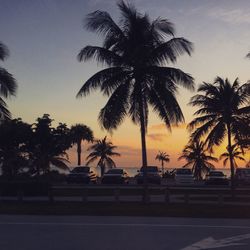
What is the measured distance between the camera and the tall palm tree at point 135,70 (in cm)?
2598

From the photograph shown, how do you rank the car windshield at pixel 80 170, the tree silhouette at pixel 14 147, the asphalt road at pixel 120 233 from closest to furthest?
the asphalt road at pixel 120 233
the tree silhouette at pixel 14 147
the car windshield at pixel 80 170

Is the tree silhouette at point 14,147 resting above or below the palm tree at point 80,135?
below

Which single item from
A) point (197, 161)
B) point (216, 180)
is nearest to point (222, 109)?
point (216, 180)

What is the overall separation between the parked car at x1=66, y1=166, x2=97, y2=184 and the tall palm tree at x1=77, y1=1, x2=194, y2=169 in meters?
20.6

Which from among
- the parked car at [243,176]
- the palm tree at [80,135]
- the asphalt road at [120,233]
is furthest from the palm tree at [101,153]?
the asphalt road at [120,233]

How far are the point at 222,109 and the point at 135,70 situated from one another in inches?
305

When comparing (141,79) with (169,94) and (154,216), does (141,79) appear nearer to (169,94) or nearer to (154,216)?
(169,94)

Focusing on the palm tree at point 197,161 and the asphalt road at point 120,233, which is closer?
the asphalt road at point 120,233

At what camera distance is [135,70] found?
26484 mm

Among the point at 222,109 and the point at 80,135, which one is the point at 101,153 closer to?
the point at 80,135

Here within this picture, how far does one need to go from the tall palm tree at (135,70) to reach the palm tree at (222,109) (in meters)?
6.02

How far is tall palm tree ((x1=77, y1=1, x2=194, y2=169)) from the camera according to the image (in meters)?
26.0

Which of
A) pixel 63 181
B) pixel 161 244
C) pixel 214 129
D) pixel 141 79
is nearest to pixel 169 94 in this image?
pixel 141 79

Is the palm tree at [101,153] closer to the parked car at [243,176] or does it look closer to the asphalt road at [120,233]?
the parked car at [243,176]
